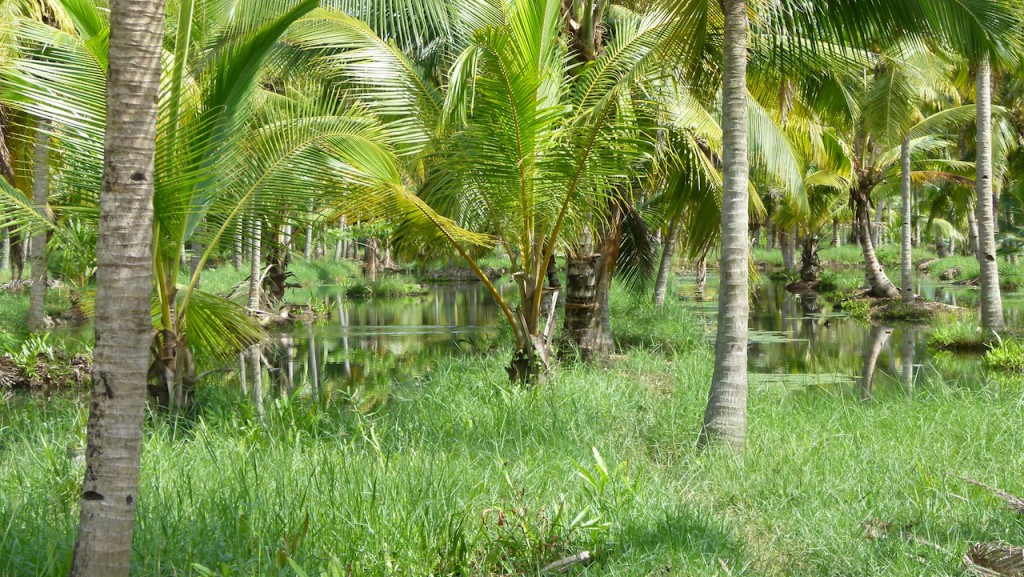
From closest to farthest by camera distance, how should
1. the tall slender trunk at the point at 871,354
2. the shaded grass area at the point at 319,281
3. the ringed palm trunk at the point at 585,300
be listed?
the tall slender trunk at the point at 871,354 → the ringed palm trunk at the point at 585,300 → the shaded grass area at the point at 319,281

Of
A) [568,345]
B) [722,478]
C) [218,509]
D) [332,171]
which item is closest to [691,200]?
[568,345]

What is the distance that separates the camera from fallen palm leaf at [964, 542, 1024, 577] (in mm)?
3348

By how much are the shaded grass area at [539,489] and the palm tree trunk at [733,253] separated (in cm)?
29

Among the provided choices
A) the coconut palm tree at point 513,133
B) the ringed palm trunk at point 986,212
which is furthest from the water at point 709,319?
the coconut palm tree at point 513,133

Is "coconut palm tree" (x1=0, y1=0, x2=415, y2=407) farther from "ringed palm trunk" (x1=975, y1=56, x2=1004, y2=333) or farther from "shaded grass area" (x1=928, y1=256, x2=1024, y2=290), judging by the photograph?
"shaded grass area" (x1=928, y1=256, x2=1024, y2=290)

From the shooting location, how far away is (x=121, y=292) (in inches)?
109

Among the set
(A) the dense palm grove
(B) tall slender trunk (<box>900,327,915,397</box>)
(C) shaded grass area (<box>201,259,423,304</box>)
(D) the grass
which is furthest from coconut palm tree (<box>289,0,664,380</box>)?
(C) shaded grass area (<box>201,259,423,304</box>)

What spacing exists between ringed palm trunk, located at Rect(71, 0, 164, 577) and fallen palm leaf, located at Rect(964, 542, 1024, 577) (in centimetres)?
315

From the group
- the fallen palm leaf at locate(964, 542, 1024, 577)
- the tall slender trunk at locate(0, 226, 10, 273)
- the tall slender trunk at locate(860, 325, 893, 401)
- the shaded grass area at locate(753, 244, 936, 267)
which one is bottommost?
the fallen palm leaf at locate(964, 542, 1024, 577)

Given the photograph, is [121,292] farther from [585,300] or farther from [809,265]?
[809,265]

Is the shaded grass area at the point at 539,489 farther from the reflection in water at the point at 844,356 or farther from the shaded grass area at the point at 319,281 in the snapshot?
the shaded grass area at the point at 319,281

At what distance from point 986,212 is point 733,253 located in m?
8.11

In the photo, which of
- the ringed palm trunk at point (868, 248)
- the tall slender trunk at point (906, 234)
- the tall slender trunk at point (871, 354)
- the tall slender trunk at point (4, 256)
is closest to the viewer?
the tall slender trunk at point (871, 354)

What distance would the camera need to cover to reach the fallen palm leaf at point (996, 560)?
11.0 feet
